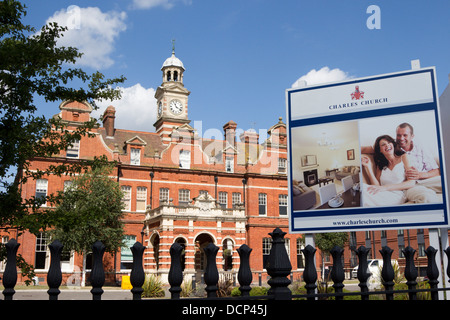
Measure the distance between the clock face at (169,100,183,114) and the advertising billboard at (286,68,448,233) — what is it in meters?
41.3

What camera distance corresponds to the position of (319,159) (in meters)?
6.50

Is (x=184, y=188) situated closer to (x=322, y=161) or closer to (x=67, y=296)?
(x=67, y=296)

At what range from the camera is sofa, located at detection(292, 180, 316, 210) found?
20.7 ft

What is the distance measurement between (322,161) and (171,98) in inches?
1657

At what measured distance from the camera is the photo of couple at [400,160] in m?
6.04

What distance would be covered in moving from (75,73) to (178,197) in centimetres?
2842

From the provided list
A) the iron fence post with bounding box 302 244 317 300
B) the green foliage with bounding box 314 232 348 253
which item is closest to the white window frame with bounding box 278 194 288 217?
the green foliage with bounding box 314 232 348 253

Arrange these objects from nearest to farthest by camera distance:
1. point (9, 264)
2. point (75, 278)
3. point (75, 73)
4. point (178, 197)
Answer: point (9, 264) < point (75, 73) < point (75, 278) < point (178, 197)

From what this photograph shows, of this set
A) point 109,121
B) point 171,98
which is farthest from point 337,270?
point 171,98

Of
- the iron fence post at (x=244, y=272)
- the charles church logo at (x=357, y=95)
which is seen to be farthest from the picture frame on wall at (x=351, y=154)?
the iron fence post at (x=244, y=272)

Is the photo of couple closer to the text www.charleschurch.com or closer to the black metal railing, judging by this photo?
the text www.charleschurch.com

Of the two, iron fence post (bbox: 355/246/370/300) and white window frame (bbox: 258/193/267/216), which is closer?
iron fence post (bbox: 355/246/370/300)

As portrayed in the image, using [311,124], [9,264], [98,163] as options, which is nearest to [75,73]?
[98,163]
